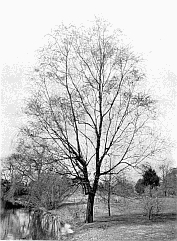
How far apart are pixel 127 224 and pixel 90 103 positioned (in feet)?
5.29

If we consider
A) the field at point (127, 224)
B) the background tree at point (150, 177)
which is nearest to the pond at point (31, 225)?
the field at point (127, 224)

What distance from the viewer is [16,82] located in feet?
16.6

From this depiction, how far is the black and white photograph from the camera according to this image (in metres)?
4.84

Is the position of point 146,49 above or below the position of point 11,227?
above

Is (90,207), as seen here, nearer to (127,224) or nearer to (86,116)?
(127,224)

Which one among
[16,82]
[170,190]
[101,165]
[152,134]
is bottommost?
[170,190]

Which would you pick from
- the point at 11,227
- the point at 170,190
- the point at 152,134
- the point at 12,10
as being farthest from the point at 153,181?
the point at 12,10

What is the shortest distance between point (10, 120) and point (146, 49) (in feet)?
6.47

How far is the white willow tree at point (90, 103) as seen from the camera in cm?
504

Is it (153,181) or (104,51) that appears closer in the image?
(153,181)

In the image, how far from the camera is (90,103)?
5156 millimetres

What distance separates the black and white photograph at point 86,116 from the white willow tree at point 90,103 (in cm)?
1

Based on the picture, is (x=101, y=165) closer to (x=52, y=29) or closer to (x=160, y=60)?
(x=160, y=60)

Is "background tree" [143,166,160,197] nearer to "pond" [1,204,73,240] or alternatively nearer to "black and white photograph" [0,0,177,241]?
"black and white photograph" [0,0,177,241]
